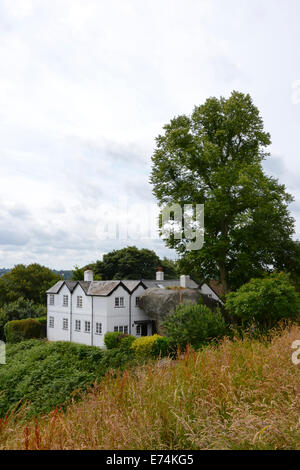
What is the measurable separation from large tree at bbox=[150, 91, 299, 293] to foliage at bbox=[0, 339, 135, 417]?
29.2 feet

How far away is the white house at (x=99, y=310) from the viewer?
27438 mm

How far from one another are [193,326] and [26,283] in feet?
97.7

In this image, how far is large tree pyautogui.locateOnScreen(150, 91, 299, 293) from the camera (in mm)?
21281

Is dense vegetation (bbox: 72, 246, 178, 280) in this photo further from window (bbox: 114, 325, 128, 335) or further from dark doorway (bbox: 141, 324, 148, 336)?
window (bbox: 114, 325, 128, 335)

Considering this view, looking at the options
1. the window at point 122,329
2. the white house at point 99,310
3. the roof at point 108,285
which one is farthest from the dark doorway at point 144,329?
the roof at point 108,285

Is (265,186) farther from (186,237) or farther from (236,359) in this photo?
(236,359)

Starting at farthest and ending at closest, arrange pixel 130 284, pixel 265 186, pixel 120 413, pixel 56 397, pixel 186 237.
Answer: pixel 130 284
pixel 186 237
pixel 265 186
pixel 56 397
pixel 120 413

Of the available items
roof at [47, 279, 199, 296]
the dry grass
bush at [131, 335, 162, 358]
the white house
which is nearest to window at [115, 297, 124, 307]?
the white house

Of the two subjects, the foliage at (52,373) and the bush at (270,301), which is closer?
the foliage at (52,373)

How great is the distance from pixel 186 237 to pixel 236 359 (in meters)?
16.9

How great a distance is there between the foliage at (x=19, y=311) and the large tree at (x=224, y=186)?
2051cm

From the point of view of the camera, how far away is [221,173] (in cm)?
2092

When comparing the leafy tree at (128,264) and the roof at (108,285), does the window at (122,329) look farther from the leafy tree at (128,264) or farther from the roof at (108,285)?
the leafy tree at (128,264)
